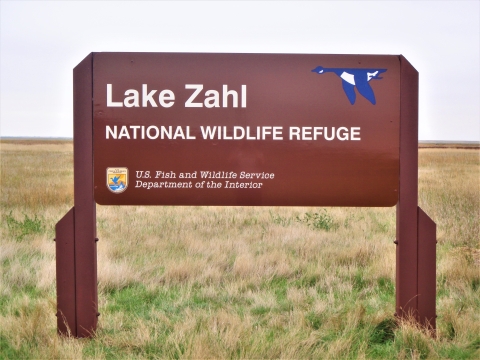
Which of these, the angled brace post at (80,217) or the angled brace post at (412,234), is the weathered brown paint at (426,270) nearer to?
the angled brace post at (412,234)

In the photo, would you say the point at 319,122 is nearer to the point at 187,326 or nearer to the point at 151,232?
the point at 187,326

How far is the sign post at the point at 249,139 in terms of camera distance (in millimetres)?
4379

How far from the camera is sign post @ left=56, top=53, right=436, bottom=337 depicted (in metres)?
4.38

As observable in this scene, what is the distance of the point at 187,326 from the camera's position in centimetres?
439

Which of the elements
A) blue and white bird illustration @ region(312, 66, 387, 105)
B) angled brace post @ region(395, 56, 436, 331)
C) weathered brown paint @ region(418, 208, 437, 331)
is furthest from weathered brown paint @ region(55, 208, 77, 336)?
weathered brown paint @ region(418, 208, 437, 331)

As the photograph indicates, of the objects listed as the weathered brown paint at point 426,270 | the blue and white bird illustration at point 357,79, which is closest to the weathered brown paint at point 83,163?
the blue and white bird illustration at point 357,79

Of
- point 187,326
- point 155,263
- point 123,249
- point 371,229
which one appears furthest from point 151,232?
point 187,326

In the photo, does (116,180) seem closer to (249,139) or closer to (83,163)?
(83,163)

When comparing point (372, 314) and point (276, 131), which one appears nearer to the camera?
point (276, 131)

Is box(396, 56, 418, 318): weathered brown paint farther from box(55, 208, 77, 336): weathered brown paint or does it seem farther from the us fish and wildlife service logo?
box(55, 208, 77, 336): weathered brown paint

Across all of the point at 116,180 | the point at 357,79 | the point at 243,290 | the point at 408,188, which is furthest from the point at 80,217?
the point at 408,188

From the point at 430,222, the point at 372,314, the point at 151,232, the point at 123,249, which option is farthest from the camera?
the point at 151,232

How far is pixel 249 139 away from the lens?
4.41 meters

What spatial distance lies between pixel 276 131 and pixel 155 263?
3238 mm
